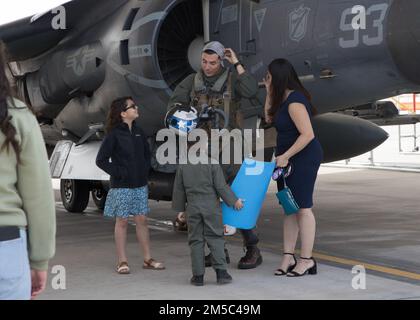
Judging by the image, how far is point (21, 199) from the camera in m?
2.68

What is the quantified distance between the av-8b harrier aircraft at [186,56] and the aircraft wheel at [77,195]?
0.9 inches

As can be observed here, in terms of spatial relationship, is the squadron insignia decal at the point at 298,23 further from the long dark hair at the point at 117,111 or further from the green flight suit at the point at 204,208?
the green flight suit at the point at 204,208

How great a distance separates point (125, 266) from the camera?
21.0ft

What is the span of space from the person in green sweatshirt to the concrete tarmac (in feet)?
9.21

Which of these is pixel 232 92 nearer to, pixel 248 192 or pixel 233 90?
pixel 233 90

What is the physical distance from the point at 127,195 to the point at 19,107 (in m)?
3.78

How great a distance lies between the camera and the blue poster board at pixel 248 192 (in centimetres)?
591

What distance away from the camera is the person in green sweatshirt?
261 centimetres

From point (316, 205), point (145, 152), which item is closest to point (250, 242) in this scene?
point (145, 152)

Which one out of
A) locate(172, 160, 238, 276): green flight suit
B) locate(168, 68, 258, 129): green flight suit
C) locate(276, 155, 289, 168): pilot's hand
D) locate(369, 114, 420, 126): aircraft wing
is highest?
locate(168, 68, 258, 129): green flight suit

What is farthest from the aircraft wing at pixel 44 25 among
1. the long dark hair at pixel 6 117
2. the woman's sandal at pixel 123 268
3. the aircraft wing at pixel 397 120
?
the long dark hair at pixel 6 117

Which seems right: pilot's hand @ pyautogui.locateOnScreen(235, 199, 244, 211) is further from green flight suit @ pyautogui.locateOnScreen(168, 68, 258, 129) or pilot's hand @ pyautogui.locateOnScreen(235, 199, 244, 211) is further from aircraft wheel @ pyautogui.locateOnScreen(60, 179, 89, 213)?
aircraft wheel @ pyautogui.locateOnScreen(60, 179, 89, 213)

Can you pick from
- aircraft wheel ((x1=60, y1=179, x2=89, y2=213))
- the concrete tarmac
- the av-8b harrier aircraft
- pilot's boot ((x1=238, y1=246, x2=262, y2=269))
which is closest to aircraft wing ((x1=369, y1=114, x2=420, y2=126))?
the av-8b harrier aircraft
